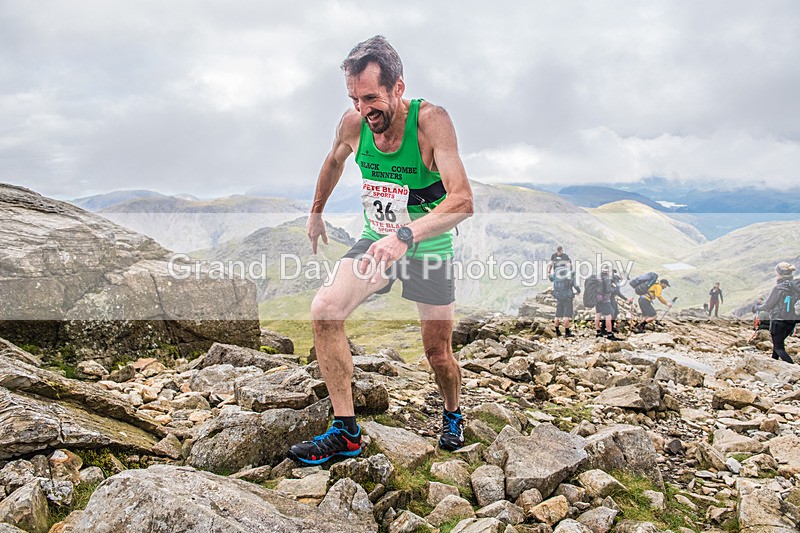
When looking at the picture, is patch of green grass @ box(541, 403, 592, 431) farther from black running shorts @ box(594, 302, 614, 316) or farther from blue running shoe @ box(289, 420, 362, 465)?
black running shorts @ box(594, 302, 614, 316)

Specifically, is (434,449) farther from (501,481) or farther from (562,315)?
(562,315)

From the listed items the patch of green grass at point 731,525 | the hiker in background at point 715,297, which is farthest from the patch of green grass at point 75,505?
the hiker in background at point 715,297

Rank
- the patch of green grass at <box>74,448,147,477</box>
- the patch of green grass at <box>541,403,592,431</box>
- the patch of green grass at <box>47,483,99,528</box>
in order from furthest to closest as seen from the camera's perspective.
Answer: the patch of green grass at <box>541,403,592,431</box> → the patch of green grass at <box>74,448,147,477</box> → the patch of green grass at <box>47,483,99,528</box>

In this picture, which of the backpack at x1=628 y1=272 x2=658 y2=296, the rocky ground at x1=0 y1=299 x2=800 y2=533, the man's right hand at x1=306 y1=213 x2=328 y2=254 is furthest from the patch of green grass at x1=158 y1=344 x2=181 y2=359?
the backpack at x1=628 y1=272 x2=658 y2=296

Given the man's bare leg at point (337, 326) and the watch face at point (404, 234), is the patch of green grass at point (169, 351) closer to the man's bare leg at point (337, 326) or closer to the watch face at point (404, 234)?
the man's bare leg at point (337, 326)

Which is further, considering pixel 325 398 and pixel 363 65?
pixel 325 398

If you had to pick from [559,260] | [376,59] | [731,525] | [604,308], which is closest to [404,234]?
[376,59]

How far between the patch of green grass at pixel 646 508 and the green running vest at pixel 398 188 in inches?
129

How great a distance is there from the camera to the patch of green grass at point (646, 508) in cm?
554

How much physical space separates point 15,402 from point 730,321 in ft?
Answer: 127

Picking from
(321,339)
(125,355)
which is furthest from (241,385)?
(125,355)

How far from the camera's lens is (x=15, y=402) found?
4.90 m

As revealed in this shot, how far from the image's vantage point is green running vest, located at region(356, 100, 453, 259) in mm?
6020

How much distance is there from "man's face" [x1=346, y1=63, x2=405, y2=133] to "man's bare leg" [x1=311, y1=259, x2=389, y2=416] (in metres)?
1.64
